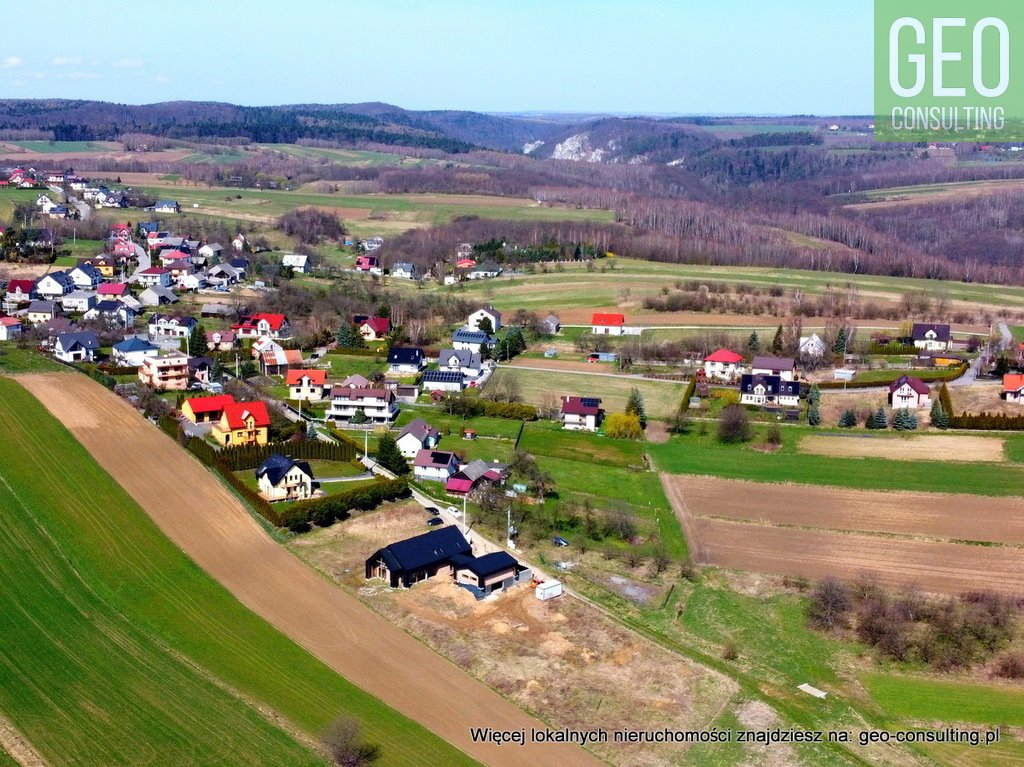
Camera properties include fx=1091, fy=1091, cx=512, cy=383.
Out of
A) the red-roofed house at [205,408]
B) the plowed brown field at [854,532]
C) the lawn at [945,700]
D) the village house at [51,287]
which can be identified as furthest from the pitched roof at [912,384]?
the village house at [51,287]

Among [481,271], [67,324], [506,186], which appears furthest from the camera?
[506,186]

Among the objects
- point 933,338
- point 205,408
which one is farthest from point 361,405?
point 933,338

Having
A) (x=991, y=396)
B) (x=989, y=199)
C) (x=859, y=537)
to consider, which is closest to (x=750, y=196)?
(x=989, y=199)

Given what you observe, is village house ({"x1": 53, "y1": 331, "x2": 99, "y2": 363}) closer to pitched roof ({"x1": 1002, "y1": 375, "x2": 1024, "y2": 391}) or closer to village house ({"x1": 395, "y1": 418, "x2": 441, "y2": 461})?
village house ({"x1": 395, "y1": 418, "x2": 441, "y2": 461})

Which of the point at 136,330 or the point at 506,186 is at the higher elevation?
the point at 506,186

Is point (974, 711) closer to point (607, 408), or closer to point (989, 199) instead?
point (607, 408)

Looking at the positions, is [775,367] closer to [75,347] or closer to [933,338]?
[933,338]

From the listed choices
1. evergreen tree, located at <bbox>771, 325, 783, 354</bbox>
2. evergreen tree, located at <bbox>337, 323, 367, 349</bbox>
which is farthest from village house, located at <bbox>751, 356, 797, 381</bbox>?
evergreen tree, located at <bbox>337, 323, 367, 349</bbox>

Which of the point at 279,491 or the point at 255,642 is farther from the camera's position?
the point at 279,491

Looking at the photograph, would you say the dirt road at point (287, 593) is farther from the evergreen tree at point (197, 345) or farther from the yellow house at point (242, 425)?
the evergreen tree at point (197, 345)
